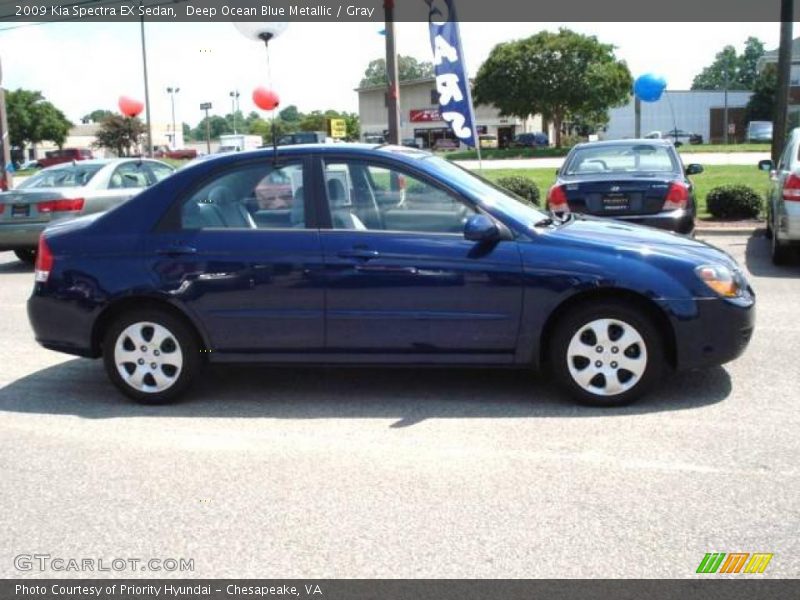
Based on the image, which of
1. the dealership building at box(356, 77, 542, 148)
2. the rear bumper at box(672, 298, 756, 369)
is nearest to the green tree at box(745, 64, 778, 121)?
the dealership building at box(356, 77, 542, 148)

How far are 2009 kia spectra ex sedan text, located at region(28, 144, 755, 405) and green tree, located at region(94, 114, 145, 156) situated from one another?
70523 mm

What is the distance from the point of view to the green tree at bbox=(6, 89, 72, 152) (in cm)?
8131

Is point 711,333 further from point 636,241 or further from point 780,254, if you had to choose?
point 780,254

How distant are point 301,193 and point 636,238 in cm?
214

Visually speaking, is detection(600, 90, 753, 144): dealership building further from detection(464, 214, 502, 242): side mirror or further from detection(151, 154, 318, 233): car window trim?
detection(464, 214, 502, 242): side mirror

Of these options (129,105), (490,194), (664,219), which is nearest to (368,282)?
(490,194)

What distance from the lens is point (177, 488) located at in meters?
4.50

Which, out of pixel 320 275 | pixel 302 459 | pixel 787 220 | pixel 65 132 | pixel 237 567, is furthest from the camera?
pixel 65 132

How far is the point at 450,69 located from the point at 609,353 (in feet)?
35.0

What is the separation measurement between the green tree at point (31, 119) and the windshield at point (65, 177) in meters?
73.6
